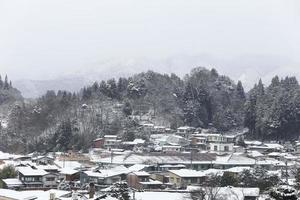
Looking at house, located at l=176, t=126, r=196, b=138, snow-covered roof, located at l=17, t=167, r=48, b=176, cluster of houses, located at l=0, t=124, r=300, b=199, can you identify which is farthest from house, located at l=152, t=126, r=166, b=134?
snow-covered roof, located at l=17, t=167, r=48, b=176

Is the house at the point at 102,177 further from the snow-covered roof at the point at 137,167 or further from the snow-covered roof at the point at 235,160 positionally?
the snow-covered roof at the point at 235,160

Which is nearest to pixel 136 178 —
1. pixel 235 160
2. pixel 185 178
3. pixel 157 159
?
pixel 185 178

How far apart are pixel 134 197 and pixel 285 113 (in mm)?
36473

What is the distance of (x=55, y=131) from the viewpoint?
5306 centimetres

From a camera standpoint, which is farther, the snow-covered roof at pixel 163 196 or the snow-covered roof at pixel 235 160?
the snow-covered roof at pixel 235 160

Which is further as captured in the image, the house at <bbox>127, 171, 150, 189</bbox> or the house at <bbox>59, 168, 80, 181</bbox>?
the house at <bbox>59, 168, 80, 181</bbox>

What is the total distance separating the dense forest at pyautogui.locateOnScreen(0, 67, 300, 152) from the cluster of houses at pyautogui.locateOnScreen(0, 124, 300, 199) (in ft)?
7.23

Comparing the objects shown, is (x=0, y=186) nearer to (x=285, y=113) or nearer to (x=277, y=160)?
(x=277, y=160)

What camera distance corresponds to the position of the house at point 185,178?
35.5 meters

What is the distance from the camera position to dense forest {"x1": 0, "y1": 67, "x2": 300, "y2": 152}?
5447cm

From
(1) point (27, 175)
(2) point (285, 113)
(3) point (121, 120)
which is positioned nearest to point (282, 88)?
(2) point (285, 113)

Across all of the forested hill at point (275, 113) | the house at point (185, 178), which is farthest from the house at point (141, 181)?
the forested hill at point (275, 113)

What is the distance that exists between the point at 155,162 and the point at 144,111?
18.5 meters

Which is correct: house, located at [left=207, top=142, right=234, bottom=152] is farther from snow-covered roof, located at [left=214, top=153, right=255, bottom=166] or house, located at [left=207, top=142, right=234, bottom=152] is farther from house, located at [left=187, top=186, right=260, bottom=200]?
house, located at [left=187, top=186, right=260, bottom=200]
